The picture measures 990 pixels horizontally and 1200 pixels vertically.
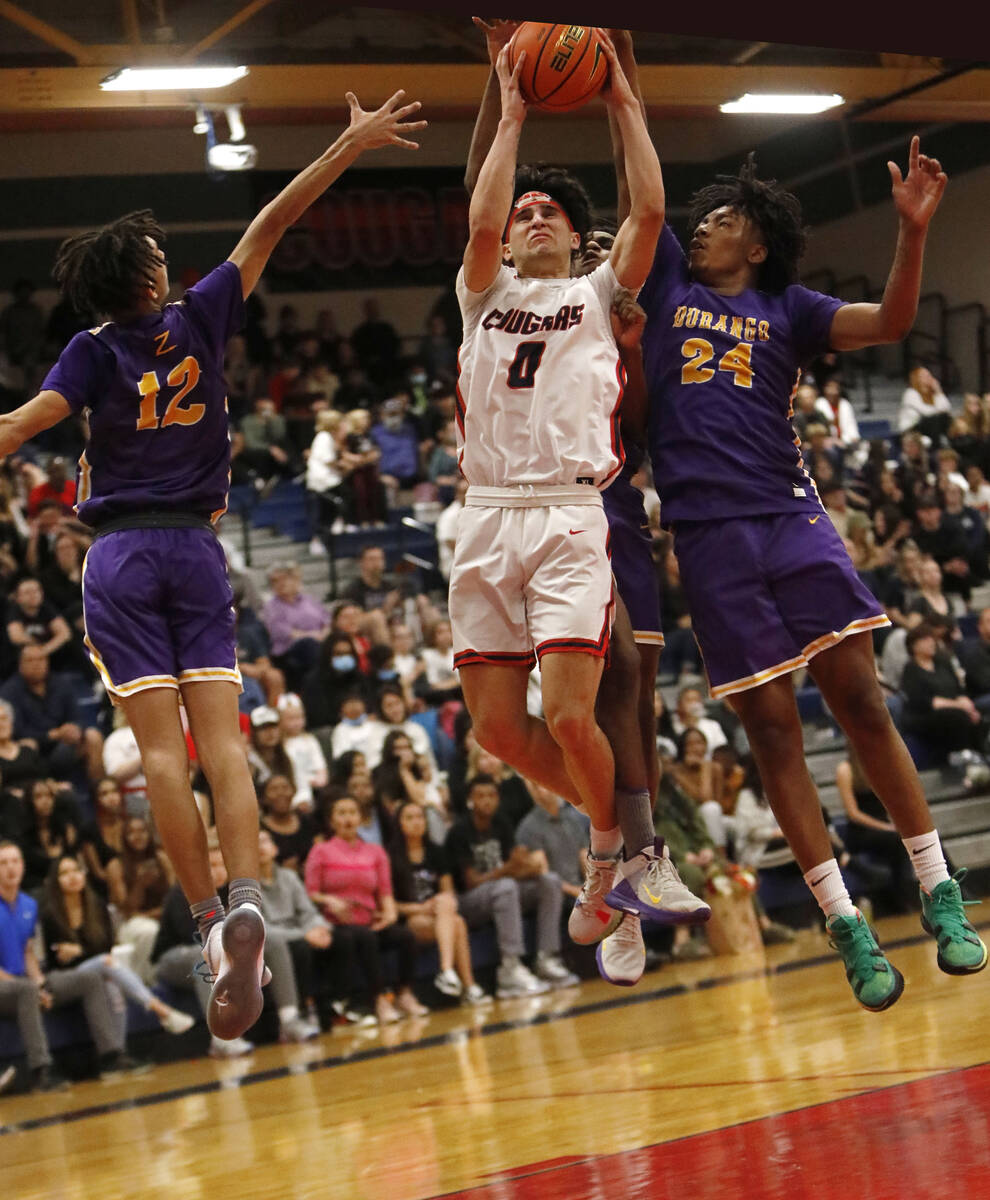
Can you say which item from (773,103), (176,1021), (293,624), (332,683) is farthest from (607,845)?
(773,103)

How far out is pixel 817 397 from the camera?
55.2ft

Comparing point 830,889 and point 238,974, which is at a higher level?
point 238,974

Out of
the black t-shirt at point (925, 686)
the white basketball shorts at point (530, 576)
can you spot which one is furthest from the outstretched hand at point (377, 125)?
the black t-shirt at point (925, 686)

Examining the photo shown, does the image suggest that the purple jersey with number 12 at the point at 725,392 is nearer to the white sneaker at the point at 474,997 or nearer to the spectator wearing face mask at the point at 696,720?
the white sneaker at the point at 474,997

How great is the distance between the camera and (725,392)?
5488mm

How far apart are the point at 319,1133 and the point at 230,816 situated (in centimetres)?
294

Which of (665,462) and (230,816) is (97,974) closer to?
(230,816)

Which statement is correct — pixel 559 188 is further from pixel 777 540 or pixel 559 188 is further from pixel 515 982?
pixel 515 982

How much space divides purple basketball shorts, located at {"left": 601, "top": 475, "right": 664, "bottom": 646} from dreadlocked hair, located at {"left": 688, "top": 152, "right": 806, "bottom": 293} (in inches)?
35.2

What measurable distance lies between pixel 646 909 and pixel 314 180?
2583 millimetres

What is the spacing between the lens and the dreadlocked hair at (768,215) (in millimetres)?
5625

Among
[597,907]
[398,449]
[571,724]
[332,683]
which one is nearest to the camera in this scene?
[571,724]

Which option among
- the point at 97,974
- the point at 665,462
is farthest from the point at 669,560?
the point at 665,462

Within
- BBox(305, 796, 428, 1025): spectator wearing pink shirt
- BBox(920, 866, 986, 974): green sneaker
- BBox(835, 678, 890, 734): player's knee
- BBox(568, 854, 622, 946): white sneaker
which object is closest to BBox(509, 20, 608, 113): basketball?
BBox(835, 678, 890, 734): player's knee
